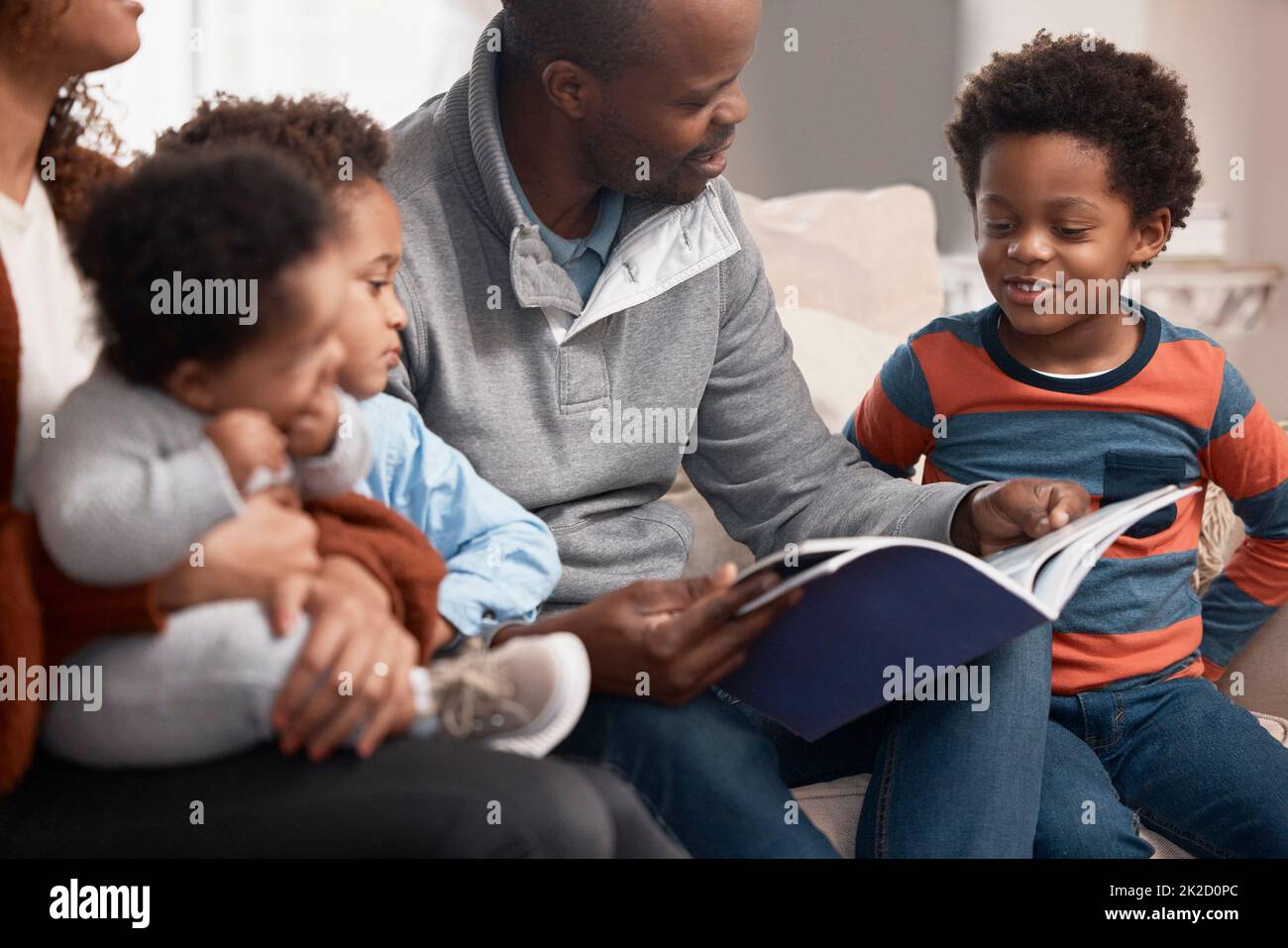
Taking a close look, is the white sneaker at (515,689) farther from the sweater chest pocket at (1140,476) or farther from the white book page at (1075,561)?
the sweater chest pocket at (1140,476)

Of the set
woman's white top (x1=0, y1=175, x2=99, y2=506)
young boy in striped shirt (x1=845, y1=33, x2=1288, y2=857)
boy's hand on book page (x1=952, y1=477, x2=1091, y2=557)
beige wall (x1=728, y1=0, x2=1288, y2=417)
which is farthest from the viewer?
beige wall (x1=728, y1=0, x2=1288, y2=417)

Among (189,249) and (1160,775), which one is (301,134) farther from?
(1160,775)

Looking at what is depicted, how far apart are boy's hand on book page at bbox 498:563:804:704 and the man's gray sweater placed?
0.21 m

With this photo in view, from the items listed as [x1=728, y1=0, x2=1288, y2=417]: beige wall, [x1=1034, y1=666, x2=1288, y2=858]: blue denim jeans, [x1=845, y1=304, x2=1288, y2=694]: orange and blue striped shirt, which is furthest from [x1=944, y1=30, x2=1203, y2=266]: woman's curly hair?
[x1=728, y1=0, x2=1288, y2=417]: beige wall

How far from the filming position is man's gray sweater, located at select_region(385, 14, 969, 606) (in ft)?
3.68

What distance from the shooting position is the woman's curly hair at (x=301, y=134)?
873mm

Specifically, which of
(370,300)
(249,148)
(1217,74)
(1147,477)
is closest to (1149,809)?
(1147,477)

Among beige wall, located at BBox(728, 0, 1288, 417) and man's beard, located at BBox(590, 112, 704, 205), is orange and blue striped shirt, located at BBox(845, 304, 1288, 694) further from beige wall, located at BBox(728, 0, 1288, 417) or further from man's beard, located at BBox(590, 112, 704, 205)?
beige wall, located at BBox(728, 0, 1288, 417)

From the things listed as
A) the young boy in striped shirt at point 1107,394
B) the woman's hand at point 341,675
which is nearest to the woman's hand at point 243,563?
the woman's hand at point 341,675

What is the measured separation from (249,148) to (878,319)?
1.30 meters

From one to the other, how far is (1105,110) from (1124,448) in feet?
1.08

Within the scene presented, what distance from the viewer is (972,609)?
882mm

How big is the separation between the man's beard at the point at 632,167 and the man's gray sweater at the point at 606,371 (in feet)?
0.11

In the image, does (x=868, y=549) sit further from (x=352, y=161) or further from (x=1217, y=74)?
(x=1217, y=74)
